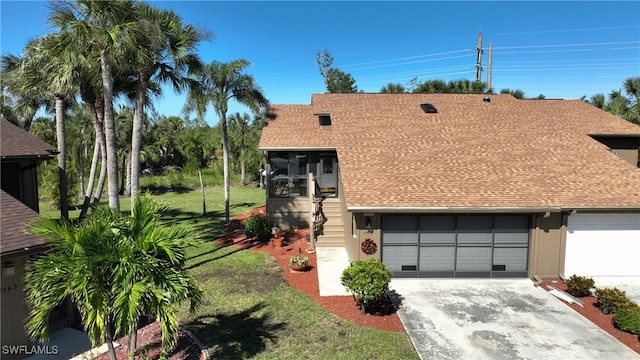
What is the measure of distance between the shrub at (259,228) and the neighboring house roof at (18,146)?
8349 millimetres

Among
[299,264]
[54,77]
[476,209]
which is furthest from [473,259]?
[54,77]

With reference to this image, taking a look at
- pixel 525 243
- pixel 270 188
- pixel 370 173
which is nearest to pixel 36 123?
pixel 270 188

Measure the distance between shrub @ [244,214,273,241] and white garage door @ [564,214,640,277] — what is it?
450 inches

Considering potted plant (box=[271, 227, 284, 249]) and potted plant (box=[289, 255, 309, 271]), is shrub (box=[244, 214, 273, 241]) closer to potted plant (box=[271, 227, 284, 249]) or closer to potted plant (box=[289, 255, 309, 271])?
potted plant (box=[271, 227, 284, 249])

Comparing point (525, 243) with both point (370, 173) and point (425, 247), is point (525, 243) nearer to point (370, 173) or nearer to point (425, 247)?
point (425, 247)

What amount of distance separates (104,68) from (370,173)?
892 cm

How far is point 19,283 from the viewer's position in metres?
7.98

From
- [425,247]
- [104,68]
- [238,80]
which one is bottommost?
[425,247]

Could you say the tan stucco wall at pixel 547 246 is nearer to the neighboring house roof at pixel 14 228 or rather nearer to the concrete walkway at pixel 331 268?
the concrete walkway at pixel 331 268

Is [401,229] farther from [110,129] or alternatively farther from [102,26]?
[102,26]

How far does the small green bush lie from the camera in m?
8.92

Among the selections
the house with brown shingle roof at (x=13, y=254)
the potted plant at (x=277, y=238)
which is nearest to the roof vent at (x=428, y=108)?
the potted plant at (x=277, y=238)

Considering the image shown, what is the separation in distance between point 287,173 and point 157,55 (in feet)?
25.4

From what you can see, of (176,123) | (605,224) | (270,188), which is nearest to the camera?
(605,224)
